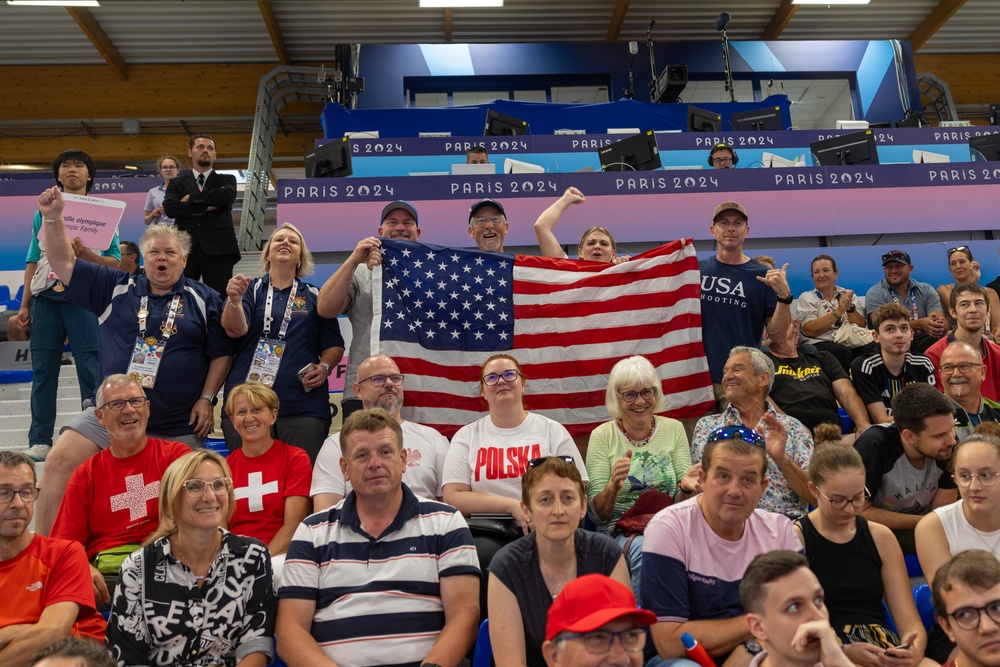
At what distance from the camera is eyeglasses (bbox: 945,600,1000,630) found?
7.72 ft

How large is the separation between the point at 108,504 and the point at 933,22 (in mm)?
16389

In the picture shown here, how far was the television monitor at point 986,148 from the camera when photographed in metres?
9.55

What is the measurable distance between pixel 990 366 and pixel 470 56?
11325 millimetres

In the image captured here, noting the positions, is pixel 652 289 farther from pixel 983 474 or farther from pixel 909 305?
pixel 909 305

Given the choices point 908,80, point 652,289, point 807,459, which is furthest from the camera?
point 908,80

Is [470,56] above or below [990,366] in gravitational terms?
above

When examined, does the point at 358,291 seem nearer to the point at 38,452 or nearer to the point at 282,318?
the point at 282,318

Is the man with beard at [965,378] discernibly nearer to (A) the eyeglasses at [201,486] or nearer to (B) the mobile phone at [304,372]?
(B) the mobile phone at [304,372]

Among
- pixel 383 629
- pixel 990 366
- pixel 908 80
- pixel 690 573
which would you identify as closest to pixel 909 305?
pixel 990 366

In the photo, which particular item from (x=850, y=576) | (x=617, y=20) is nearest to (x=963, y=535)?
(x=850, y=576)

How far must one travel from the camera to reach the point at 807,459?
3.78 m

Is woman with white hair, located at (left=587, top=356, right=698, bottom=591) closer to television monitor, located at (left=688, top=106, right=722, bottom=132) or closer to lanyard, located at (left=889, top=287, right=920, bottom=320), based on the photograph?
lanyard, located at (left=889, top=287, right=920, bottom=320)

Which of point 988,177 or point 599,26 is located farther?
point 599,26

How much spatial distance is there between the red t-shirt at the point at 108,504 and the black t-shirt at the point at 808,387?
3075 millimetres
